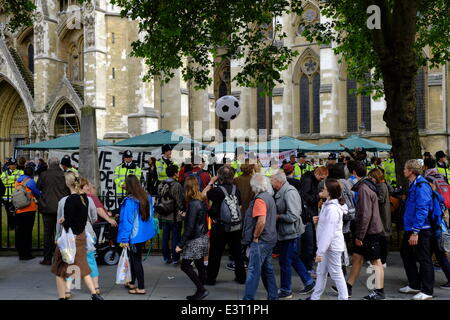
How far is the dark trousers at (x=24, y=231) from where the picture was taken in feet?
30.7

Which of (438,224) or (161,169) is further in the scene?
(161,169)

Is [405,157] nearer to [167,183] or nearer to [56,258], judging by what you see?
[167,183]

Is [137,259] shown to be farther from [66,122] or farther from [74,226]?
[66,122]

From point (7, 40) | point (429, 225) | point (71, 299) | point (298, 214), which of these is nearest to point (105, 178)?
point (71, 299)

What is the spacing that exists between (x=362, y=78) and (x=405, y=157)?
7.52 meters

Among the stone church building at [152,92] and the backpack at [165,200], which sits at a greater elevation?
the stone church building at [152,92]

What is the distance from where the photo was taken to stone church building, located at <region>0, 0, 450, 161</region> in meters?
27.2

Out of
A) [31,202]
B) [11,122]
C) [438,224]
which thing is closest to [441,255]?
[438,224]

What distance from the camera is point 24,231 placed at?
9430 millimetres

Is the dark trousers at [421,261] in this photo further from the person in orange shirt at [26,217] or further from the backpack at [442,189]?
the person in orange shirt at [26,217]

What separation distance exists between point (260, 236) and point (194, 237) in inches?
39.1

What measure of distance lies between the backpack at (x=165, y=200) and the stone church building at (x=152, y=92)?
63.5ft

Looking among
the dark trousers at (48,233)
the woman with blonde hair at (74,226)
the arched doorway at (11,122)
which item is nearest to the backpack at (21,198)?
the dark trousers at (48,233)

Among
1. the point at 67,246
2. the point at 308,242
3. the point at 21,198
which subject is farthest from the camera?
the point at 21,198
